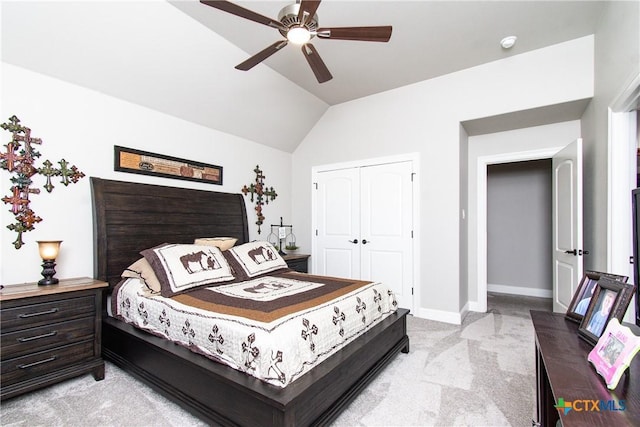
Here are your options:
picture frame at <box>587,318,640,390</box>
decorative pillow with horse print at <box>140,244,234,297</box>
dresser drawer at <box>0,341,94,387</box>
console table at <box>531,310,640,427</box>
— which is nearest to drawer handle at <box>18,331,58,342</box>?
dresser drawer at <box>0,341,94,387</box>

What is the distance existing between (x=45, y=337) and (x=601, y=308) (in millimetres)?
→ 3270

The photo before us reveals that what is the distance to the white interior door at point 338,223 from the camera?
443 centimetres

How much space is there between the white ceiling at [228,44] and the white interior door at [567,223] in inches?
48.6

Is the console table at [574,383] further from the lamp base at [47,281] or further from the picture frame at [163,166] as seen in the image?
the picture frame at [163,166]

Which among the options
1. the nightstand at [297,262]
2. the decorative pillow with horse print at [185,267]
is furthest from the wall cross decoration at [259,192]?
the decorative pillow with horse print at [185,267]

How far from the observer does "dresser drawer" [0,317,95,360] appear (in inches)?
77.2

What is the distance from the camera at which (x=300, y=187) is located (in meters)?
5.04

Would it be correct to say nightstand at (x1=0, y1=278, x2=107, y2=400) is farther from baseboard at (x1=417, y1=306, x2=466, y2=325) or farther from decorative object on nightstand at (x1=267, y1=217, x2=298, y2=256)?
baseboard at (x1=417, y1=306, x2=466, y2=325)

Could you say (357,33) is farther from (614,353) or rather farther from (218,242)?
(218,242)

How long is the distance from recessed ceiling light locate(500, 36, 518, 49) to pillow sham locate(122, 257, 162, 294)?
13.0 ft

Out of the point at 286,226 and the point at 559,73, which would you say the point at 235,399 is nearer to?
the point at 286,226

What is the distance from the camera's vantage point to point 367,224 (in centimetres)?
431

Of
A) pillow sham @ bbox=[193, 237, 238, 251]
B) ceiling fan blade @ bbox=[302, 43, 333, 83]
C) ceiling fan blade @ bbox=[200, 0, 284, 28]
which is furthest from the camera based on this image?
pillow sham @ bbox=[193, 237, 238, 251]

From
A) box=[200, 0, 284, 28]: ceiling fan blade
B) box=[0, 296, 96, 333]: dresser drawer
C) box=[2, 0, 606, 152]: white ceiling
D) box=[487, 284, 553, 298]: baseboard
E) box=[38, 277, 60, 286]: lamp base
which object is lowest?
box=[487, 284, 553, 298]: baseboard
